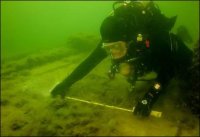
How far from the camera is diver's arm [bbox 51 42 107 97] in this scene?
4973mm

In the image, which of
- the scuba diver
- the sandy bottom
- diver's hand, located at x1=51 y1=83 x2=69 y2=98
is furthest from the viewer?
diver's hand, located at x1=51 y1=83 x2=69 y2=98

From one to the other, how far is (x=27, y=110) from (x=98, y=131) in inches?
63.4

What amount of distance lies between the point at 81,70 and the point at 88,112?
115cm

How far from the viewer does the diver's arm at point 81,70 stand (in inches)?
196

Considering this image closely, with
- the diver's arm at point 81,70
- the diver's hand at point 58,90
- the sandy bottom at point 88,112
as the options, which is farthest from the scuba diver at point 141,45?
the diver's hand at point 58,90


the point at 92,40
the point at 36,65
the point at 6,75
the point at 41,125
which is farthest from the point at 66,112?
the point at 92,40

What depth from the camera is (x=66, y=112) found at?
14.2 ft

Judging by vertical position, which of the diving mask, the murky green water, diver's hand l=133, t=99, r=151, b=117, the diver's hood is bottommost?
the murky green water

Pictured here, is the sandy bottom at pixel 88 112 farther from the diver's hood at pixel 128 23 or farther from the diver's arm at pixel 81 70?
the diver's hood at pixel 128 23

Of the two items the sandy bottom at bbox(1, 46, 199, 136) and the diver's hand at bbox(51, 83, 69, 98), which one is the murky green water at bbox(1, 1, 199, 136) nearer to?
the sandy bottom at bbox(1, 46, 199, 136)

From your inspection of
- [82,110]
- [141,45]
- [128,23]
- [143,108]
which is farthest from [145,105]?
[128,23]

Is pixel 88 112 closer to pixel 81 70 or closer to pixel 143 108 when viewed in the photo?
pixel 143 108

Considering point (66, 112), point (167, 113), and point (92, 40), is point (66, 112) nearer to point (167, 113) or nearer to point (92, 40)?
point (167, 113)

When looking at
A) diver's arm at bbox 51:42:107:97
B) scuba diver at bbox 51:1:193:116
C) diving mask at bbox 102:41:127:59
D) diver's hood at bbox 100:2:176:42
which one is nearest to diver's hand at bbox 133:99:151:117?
scuba diver at bbox 51:1:193:116
